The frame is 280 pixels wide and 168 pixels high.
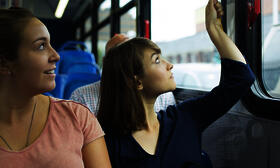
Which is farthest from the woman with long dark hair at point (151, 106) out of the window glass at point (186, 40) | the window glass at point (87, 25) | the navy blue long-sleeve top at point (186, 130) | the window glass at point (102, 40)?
the window glass at point (87, 25)

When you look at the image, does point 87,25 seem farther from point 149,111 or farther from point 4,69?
point 4,69

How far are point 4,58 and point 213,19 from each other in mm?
736

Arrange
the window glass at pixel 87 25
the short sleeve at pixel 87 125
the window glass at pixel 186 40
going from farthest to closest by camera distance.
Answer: the window glass at pixel 87 25
the window glass at pixel 186 40
the short sleeve at pixel 87 125

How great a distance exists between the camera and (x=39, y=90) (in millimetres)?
836

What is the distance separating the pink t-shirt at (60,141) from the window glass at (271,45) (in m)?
0.81

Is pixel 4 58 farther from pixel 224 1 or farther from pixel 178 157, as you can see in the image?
pixel 224 1

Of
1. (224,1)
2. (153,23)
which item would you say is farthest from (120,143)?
(153,23)

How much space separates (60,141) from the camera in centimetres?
88

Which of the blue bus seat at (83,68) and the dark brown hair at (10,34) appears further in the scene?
the blue bus seat at (83,68)

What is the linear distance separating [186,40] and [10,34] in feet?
5.37

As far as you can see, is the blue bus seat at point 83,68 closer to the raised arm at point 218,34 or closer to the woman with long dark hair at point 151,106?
the woman with long dark hair at point 151,106

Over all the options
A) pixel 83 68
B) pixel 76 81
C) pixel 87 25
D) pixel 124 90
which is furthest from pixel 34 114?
pixel 87 25

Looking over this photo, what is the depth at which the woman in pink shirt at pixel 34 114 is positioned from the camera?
81 centimetres

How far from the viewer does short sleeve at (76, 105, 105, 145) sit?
0.92m
